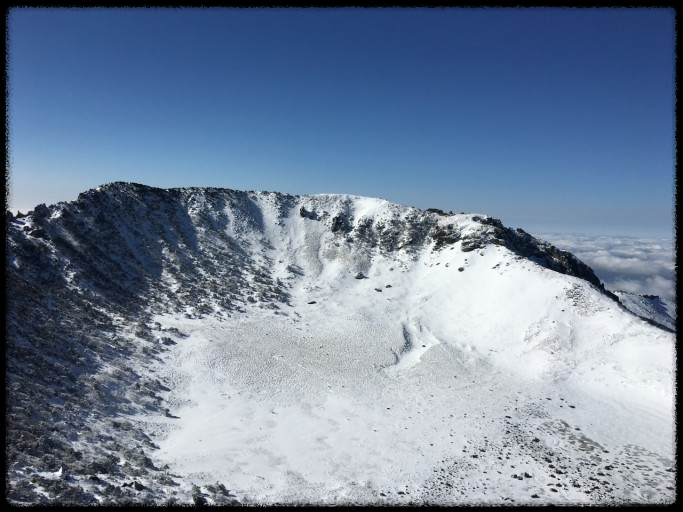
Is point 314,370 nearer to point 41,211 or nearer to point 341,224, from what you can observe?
point 341,224

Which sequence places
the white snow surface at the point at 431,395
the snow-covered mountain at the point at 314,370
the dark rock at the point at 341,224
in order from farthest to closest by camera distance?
the dark rock at the point at 341,224 → the white snow surface at the point at 431,395 → the snow-covered mountain at the point at 314,370

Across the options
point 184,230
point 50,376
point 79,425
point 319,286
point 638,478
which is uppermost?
point 184,230

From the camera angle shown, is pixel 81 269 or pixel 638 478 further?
pixel 81 269

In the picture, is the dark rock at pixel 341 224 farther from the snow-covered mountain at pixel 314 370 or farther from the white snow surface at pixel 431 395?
the white snow surface at pixel 431 395

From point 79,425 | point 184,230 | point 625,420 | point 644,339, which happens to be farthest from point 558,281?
point 184,230

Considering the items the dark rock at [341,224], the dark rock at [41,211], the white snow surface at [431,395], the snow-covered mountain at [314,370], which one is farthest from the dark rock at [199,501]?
the dark rock at [341,224]

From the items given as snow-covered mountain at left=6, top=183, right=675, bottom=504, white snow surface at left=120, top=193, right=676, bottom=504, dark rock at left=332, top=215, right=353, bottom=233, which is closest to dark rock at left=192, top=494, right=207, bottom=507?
snow-covered mountain at left=6, top=183, right=675, bottom=504

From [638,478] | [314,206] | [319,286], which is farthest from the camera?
[314,206]

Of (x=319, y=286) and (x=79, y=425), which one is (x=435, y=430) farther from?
(x=319, y=286)
